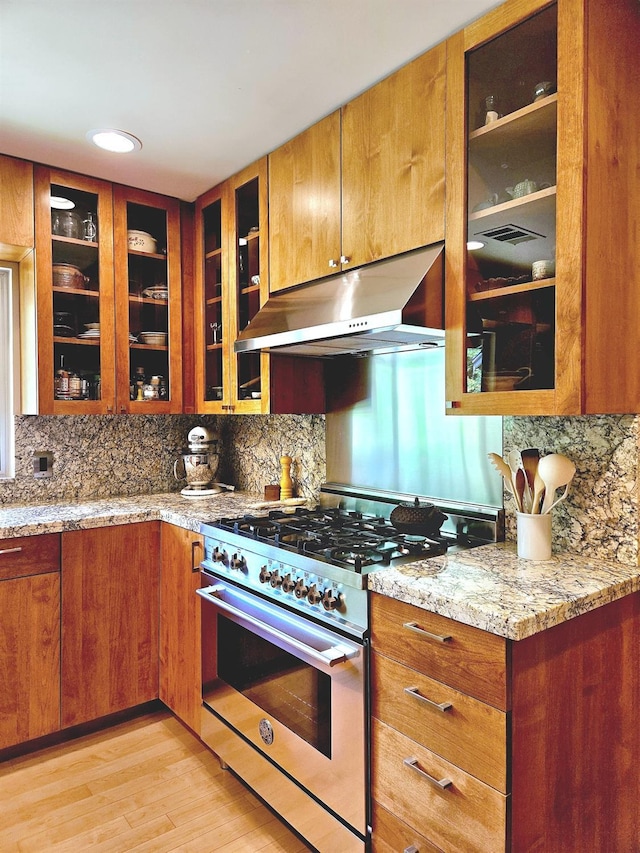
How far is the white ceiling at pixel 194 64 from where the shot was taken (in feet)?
5.15

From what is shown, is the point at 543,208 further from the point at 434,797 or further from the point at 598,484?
the point at 434,797

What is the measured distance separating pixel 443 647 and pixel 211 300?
2.15m

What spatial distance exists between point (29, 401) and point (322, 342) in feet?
4.86

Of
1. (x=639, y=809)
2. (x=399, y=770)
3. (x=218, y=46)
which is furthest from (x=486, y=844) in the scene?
(x=218, y=46)

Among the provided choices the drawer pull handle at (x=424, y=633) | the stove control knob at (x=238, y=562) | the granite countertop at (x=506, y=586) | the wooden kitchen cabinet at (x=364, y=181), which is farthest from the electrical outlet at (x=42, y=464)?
the drawer pull handle at (x=424, y=633)

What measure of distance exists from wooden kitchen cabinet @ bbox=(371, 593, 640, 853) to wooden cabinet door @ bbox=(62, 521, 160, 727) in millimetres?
1401

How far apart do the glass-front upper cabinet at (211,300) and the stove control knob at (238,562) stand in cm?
95

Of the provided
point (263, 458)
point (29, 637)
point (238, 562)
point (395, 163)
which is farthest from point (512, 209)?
point (29, 637)

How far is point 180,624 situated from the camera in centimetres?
244

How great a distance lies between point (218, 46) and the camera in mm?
1711

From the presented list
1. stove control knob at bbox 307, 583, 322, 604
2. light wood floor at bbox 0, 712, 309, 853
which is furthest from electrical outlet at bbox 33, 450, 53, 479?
stove control knob at bbox 307, 583, 322, 604

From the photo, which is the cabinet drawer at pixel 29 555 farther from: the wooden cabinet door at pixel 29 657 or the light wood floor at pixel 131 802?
the light wood floor at pixel 131 802

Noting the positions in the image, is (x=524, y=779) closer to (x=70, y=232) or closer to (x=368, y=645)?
(x=368, y=645)

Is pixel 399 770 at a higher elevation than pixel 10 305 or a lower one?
lower
